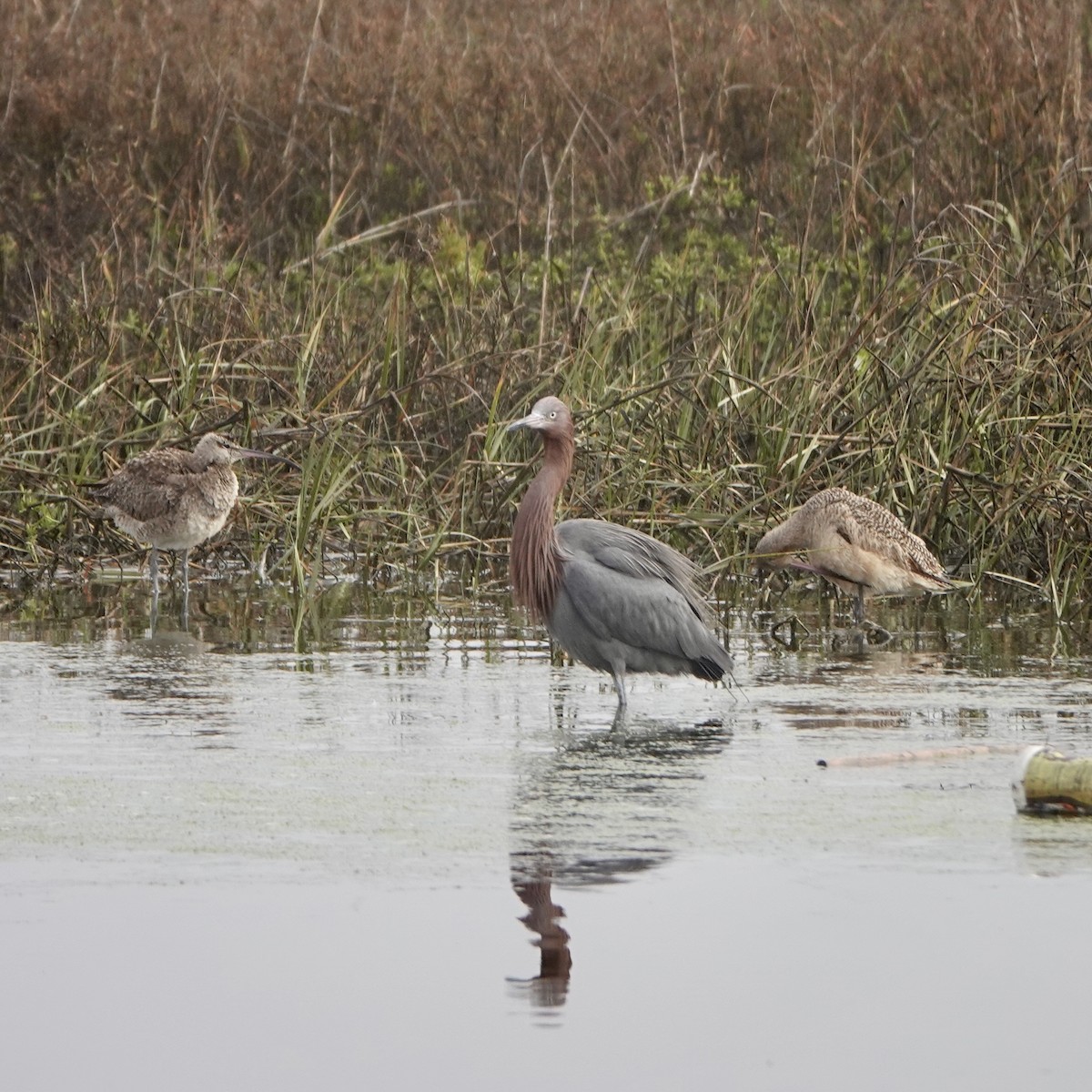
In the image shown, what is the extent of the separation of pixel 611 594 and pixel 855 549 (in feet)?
6.71

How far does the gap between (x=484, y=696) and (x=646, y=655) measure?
1.99 feet

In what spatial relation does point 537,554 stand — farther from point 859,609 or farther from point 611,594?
point 859,609

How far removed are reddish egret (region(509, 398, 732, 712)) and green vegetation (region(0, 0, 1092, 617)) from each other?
2.11 m

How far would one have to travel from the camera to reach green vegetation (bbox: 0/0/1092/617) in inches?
412

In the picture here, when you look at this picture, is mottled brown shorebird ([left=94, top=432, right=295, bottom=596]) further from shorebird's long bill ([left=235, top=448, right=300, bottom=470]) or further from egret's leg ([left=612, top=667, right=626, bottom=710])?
egret's leg ([left=612, top=667, right=626, bottom=710])

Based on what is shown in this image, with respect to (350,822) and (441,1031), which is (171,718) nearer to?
(350,822)

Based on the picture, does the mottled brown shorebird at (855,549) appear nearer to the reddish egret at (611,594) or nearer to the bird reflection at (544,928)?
the reddish egret at (611,594)

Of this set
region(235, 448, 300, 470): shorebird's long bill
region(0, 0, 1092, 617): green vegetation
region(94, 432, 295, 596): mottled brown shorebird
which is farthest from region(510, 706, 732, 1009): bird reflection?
region(235, 448, 300, 470): shorebird's long bill

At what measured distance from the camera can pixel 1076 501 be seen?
1006 centimetres

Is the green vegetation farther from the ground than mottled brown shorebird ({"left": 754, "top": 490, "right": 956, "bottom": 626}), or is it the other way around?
the green vegetation

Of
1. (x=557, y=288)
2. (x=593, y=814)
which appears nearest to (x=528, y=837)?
(x=593, y=814)

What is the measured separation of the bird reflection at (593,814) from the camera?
4.82 meters

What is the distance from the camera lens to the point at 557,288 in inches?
504

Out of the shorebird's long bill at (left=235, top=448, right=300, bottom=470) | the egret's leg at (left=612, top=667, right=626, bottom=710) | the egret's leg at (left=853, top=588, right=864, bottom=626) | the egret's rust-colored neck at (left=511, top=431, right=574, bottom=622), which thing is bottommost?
the egret's leg at (left=612, top=667, right=626, bottom=710)
